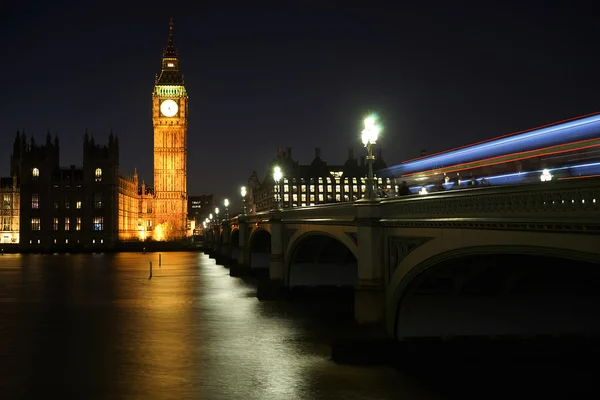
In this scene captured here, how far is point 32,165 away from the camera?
471 feet

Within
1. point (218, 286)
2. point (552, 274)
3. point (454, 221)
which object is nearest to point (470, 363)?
point (552, 274)

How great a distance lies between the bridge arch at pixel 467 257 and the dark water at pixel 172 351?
210cm

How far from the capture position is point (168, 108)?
177 metres

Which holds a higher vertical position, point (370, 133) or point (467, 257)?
point (370, 133)

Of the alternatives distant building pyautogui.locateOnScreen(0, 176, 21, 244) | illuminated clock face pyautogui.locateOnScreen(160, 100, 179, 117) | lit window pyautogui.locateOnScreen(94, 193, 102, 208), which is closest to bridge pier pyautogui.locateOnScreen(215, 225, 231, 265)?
lit window pyautogui.locateOnScreen(94, 193, 102, 208)

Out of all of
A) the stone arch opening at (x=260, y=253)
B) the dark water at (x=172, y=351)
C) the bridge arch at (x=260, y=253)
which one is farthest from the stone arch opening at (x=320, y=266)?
the stone arch opening at (x=260, y=253)

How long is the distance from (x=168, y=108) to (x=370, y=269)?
16121 cm

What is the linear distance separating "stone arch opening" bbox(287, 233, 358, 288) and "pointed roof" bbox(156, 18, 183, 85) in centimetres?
14698

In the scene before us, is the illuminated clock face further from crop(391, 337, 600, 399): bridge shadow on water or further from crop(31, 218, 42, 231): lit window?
crop(391, 337, 600, 399): bridge shadow on water

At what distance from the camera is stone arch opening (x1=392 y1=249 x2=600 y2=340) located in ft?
63.8

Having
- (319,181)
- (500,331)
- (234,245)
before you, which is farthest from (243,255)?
(319,181)

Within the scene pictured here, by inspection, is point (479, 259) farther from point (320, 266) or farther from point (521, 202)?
point (320, 266)

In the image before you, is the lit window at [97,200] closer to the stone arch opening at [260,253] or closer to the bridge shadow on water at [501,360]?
the stone arch opening at [260,253]

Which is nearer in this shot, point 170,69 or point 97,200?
point 97,200
